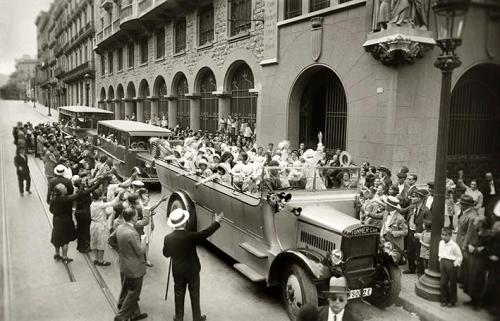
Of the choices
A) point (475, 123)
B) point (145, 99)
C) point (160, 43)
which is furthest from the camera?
point (145, 99)

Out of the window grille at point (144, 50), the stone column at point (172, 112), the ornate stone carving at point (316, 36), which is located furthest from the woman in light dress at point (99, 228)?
the window grille at point (144, 50)

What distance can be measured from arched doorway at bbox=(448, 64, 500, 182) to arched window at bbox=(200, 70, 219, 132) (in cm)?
1231

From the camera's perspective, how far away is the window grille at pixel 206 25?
68.5ft

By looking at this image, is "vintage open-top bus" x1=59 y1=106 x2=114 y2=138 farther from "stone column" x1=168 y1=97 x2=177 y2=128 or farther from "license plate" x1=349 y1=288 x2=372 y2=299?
"license plate" x1=349 y1=288 x2=372 y2=299

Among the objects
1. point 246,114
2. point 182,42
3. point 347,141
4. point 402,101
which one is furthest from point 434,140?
point 182,42

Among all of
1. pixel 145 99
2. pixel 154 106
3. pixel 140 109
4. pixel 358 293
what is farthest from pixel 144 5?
pixel 358 293

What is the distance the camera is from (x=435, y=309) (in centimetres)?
564

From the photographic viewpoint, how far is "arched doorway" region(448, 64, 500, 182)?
11375 mm

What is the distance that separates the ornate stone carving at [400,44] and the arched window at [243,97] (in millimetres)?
7902

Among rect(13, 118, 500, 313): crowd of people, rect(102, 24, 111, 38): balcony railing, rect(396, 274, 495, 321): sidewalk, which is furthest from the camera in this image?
rect(102, 24, 111, 38): balcony railing

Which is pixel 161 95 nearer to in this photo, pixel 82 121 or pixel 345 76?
pixel 82 121

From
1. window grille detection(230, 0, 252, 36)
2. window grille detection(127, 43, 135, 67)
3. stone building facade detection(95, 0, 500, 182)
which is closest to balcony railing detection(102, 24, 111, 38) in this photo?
window grille detection(127, 43, 135, 67)

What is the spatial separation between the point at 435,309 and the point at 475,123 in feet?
25.6

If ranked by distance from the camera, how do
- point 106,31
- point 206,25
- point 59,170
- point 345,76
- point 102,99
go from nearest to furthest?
point 59,170, point 345,76, point 206,25, point 106,31, point 102,99
